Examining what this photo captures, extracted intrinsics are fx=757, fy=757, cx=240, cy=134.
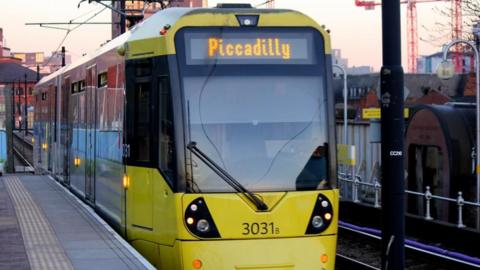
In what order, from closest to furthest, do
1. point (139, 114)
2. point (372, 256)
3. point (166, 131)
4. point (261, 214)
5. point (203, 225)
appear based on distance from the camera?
point (203, 225)
point (261, 214)
point (166, 131)
point (139, 114)
point (372, 256)

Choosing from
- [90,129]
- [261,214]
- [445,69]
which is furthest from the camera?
[445,69]

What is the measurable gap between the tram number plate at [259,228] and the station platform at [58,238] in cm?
119

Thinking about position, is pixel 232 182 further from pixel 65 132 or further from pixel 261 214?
pixel 65 132

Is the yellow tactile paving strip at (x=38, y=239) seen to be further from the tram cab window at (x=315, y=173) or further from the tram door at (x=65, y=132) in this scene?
the tram cab window at (x=315, y=173)

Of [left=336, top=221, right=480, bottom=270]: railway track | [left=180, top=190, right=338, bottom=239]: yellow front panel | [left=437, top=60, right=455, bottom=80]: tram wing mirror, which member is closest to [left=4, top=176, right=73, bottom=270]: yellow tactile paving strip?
[left=180, top=190, right=338, bottom=239]: yellow front panel

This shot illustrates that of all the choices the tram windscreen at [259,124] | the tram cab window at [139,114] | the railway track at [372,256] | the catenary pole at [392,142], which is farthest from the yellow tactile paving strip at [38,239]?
the railway track at [372,256]

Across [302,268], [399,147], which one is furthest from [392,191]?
[302,268]

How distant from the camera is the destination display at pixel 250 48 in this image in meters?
7.95

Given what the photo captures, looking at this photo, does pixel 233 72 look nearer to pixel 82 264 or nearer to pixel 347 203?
pixel 82 264

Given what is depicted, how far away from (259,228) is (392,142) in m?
1.61

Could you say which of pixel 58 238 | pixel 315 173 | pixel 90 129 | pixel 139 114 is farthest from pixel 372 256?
pixel 139 114

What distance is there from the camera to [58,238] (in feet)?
33.9

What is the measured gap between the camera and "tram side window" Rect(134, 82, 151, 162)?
27.6 ft

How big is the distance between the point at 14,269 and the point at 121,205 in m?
1.88
